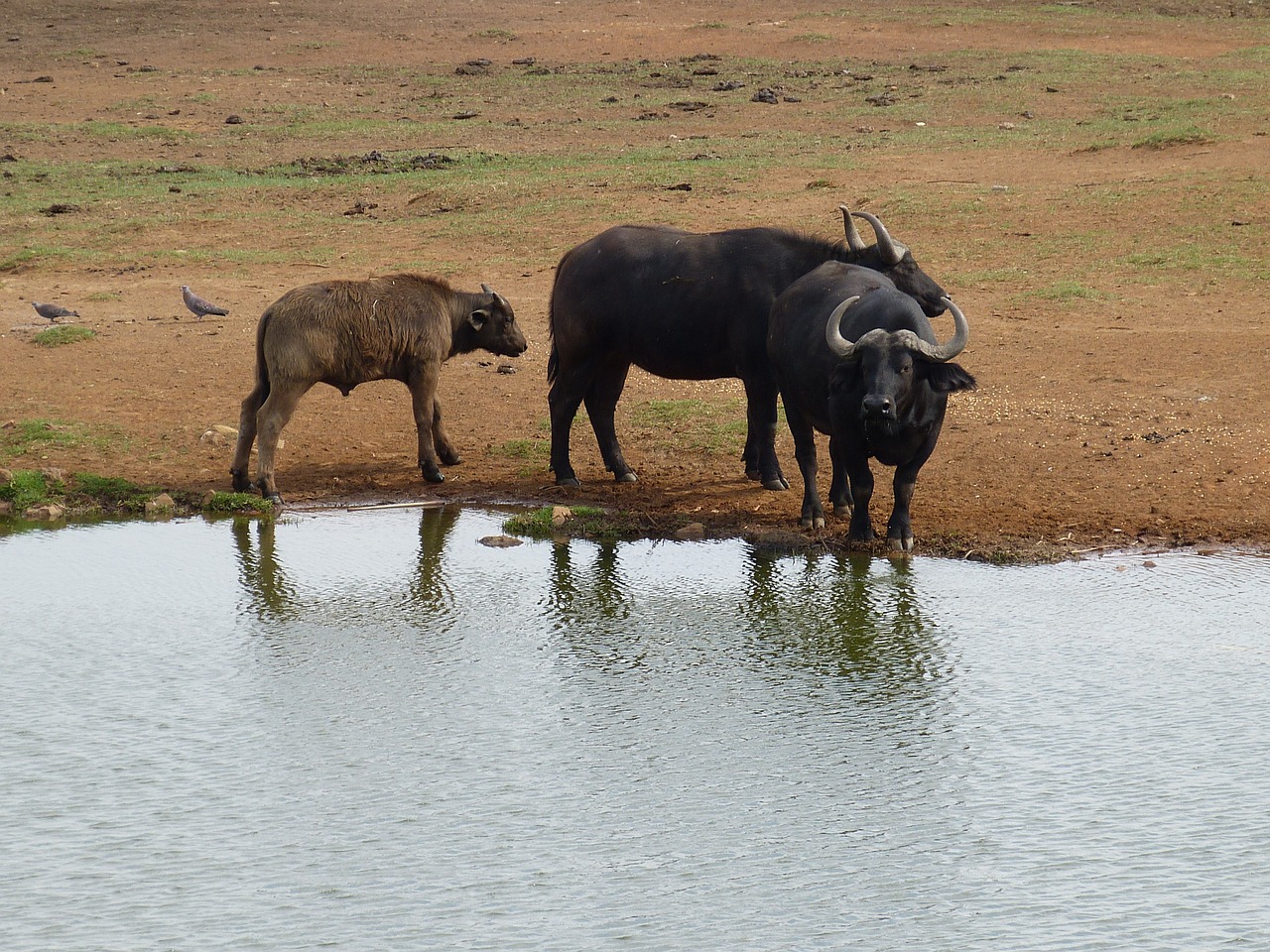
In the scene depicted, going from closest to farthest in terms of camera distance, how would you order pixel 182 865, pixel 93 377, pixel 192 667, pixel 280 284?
pixel 182 865
pixel 192 667
pixel 93 377
pixel 280 284

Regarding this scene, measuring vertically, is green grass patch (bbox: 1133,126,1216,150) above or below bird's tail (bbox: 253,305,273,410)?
above

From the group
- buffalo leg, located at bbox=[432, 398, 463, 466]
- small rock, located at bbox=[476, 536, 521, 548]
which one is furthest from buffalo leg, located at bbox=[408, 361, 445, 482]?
small rock, located at bbox=[476, 536, 521, 548]

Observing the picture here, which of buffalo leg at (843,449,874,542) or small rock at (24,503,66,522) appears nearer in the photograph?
buffalo leg at (843,449,874,542)

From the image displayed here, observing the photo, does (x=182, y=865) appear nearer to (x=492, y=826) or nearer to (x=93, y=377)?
(x=492, y=826)

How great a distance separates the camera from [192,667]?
683 centimetres

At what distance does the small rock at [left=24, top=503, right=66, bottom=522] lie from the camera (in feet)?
31.9

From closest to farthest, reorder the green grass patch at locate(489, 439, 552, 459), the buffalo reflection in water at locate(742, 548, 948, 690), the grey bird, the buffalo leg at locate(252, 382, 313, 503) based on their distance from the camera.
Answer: the buffalo reflection in water at locate(742, 548, 948, 690) → the buffalo leg at locate(252, 382, 313, 503) → the green grass patch at locate(489, 439, 552, 459) → the grey bird

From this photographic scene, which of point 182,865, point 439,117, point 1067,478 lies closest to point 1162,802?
point 182,865

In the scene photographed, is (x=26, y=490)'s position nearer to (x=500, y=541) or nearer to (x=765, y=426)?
(x=500, y=541)

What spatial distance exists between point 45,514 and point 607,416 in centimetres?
347

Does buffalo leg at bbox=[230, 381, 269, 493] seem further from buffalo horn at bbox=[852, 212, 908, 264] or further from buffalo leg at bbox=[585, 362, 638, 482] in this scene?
buffalo horn at bbox=[852, 212, 908, 264]

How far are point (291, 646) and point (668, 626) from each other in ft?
5.48

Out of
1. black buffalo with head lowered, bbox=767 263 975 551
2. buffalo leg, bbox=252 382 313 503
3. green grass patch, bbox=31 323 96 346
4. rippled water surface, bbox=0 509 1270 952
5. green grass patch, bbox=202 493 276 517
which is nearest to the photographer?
rippled water surface, bbox=0 509 1270 952

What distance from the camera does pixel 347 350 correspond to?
33.0 ft
